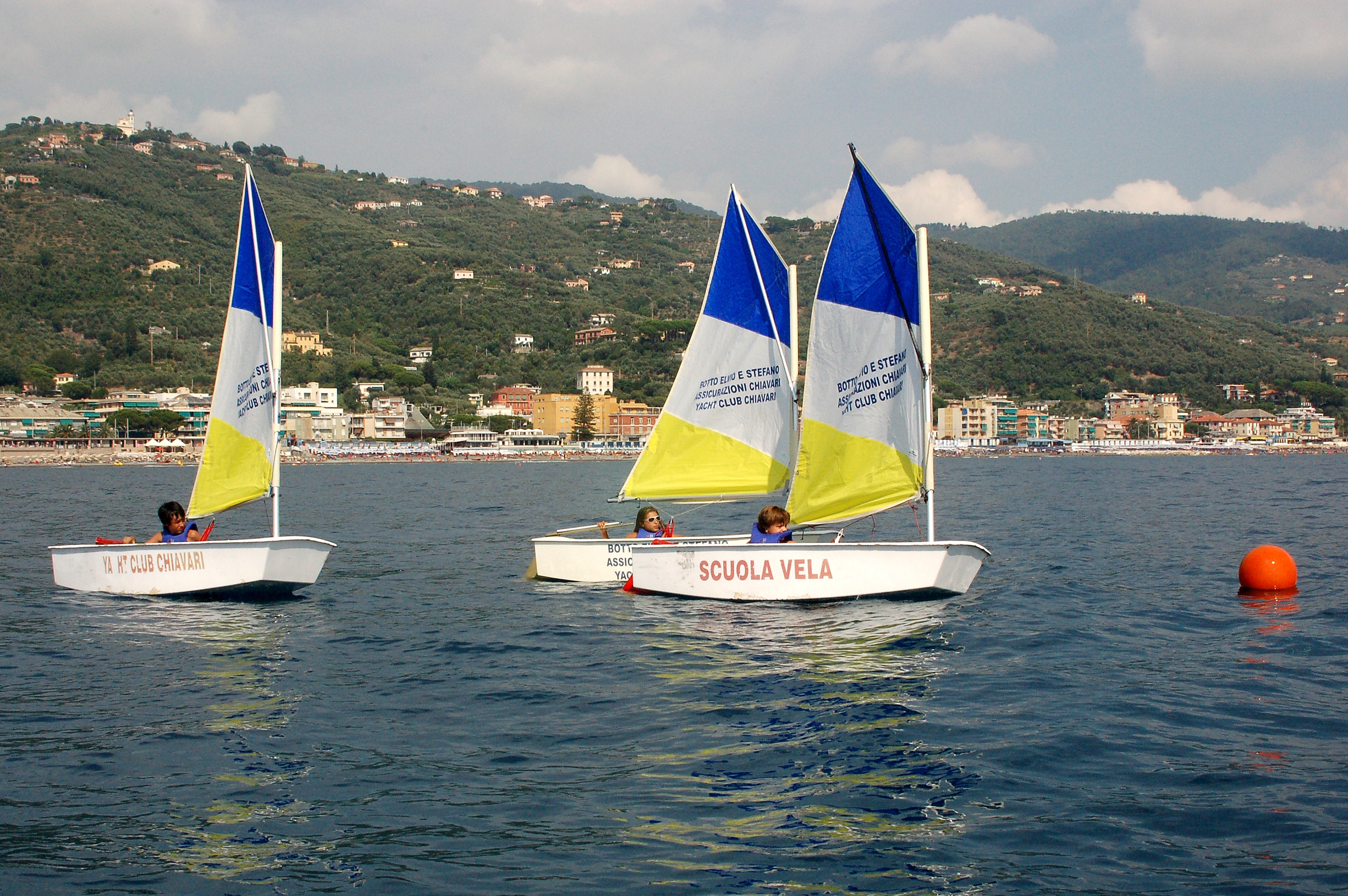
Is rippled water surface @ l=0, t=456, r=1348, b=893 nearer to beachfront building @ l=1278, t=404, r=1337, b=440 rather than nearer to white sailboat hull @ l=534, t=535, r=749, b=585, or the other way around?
white sailboat hull @ l=534, t=535, r=749, b=585

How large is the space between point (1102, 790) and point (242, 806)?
629cm

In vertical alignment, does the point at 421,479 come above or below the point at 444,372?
below

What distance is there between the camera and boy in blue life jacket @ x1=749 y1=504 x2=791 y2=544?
15281mm

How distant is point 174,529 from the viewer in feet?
54.1

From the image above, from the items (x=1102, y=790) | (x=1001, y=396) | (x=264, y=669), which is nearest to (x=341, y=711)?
(x=264, y=669)

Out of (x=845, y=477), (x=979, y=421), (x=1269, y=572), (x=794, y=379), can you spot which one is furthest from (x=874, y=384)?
(x=979, y=421)

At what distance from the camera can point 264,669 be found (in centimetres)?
1189

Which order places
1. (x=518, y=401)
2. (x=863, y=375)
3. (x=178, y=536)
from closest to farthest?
(x=863, y=375) → (x=178, y=536) → (x=518, y=401)

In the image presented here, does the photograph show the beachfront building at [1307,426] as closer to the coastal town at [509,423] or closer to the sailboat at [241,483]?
the coastal town at [509,423]

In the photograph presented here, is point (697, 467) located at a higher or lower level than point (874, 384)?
lower

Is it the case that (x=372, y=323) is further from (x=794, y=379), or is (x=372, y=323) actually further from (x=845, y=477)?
(x=845, y=477)

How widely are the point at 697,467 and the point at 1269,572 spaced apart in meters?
9.49

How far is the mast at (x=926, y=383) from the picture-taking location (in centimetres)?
1442

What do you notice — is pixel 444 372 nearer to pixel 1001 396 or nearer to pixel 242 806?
pixel 1001 396
